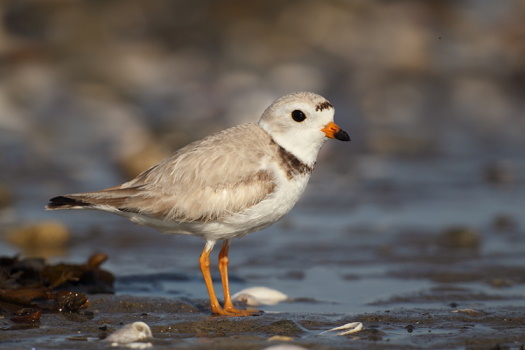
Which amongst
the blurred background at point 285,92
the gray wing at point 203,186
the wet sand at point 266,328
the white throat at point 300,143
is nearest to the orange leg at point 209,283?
the wet sand at point 266,328

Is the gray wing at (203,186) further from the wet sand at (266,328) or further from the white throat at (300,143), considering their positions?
the wet sand at (266,328)

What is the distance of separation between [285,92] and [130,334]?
11087mm

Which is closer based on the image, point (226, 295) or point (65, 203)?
point (65, 203)

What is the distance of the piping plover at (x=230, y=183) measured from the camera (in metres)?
5.65

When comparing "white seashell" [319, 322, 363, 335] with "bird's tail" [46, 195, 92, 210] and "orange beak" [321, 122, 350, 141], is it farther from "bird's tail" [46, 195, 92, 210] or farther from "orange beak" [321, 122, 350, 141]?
"bird's tail" [46, 195, 92, 210]

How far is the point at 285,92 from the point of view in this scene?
1545cm

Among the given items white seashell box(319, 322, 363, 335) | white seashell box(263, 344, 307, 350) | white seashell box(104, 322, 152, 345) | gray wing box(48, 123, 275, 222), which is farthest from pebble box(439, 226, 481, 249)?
white seashell box(104, 322, 152, 345)

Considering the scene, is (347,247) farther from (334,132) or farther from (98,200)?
(98,200)

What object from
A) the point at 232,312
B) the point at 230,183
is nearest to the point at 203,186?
the point at 230,183

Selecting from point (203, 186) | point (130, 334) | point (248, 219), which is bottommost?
point (130, 334)

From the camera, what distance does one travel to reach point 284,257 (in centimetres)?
771

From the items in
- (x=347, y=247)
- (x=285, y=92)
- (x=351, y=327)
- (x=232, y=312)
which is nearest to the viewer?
(x=351, y=327)

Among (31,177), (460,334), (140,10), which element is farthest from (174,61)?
(460,334)

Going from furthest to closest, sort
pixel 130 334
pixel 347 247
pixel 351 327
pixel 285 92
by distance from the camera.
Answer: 1. pixel 285 92
2. pixel 347 247
3. pixel 351 327
4. pixel 130 334
